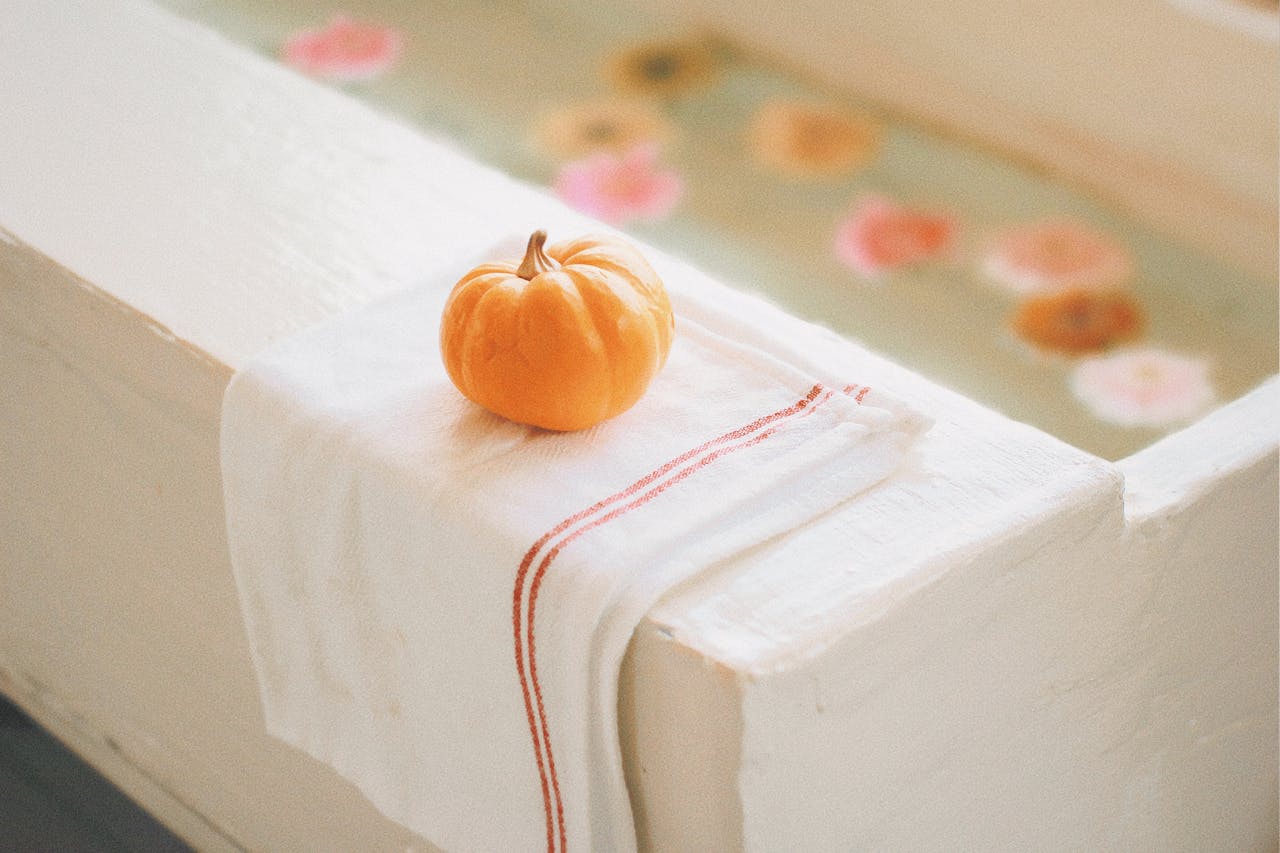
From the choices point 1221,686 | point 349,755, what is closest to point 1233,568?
point 1221,686

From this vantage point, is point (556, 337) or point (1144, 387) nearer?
point (556, 337)

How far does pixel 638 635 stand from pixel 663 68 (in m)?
1.85

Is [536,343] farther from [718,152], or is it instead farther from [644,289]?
[718,152]

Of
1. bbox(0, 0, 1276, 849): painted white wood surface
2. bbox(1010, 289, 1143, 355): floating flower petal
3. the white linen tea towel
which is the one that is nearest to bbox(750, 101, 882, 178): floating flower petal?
bbox(1010, 289, 1143, 355): floating flower petal

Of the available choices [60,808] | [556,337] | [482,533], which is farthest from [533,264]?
[60,808]

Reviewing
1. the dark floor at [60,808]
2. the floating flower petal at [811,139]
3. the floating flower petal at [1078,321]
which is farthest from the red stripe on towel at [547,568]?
the floating flower petal at [811,139]

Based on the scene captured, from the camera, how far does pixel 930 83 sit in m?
2.34

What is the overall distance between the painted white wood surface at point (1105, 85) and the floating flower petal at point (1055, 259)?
82 mm

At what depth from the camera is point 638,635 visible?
0.88 metres

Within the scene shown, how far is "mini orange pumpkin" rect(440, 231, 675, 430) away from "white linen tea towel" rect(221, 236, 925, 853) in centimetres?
3

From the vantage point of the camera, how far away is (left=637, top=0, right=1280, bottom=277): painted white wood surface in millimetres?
1947

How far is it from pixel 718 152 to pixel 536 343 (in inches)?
59.9

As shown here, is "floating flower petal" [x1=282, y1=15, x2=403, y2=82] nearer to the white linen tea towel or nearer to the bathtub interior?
the bathtub interior

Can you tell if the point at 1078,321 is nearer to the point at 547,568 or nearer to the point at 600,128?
the point at 600,128
